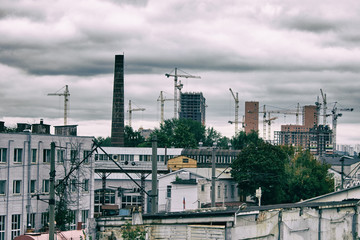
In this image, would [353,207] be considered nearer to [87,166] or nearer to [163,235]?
[163,235]

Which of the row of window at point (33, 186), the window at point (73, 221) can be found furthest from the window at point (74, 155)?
the window at point (73, 221)

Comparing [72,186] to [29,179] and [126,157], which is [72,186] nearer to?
[29,179]

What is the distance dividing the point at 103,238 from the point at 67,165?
102ft

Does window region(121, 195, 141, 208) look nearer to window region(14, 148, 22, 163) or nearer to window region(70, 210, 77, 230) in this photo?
window region(70, 210, 77, 230)

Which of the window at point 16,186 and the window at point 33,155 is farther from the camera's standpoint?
the window at point 33,155

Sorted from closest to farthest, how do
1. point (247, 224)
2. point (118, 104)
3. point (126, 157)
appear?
1. point (247, 224)
2. point (126, 157)
3. point (118, 104)

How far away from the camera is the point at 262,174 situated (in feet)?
292

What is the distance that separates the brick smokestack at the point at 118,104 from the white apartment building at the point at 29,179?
227 ft

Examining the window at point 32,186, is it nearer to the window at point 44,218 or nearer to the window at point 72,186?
the window at point 44,218

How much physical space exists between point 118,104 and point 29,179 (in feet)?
251

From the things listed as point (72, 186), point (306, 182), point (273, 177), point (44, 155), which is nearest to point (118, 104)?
point (273, 177)

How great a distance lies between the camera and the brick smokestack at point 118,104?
136 m

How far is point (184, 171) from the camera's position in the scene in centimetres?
9006

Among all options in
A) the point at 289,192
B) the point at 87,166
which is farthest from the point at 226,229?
the point at 289,192
